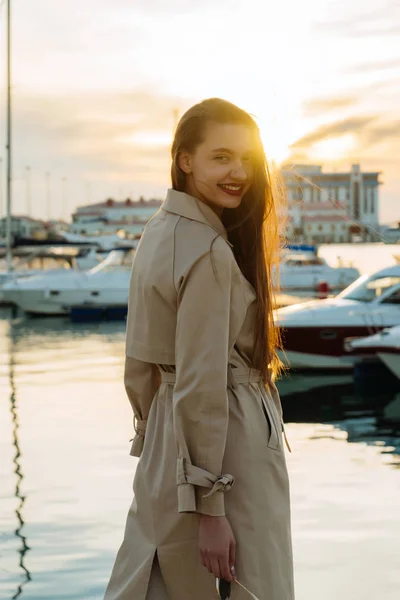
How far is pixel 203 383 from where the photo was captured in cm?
A: 209

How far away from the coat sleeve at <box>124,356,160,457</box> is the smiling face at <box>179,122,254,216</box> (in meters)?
0.39

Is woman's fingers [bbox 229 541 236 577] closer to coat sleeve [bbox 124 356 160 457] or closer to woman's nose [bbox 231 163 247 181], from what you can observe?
coat sleeve [bbox 124 356 160 457]

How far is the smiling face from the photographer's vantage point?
225 cm

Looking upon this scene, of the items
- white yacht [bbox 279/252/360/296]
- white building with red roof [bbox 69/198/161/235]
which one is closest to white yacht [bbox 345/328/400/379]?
white yacht [bbox 279/252/360/296]

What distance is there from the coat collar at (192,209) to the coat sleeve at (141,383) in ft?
1.10

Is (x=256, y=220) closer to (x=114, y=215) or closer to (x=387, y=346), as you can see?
(x=387, y=346)

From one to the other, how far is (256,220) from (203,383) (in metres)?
0.43

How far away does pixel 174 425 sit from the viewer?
211 cm

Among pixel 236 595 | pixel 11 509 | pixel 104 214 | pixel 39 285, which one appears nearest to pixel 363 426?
pixel 11 509

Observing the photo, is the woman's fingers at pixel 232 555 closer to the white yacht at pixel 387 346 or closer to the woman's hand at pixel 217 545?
the woman's hand at pixel 217 545

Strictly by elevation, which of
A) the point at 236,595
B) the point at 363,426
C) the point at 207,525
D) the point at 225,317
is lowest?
the point at 363,426

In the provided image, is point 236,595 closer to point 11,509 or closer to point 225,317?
point 225,317

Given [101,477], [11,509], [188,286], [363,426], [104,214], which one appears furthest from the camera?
[104,214]

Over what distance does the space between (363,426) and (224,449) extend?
8.14 metres
